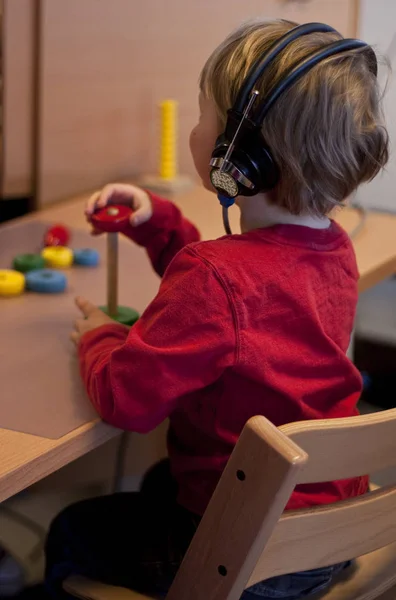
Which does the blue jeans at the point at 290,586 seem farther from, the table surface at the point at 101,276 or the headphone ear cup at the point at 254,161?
the headphone ear cup at the point at 254,161

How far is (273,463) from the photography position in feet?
2.13

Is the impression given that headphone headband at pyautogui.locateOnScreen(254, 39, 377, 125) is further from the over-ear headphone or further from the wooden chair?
the wooden chair

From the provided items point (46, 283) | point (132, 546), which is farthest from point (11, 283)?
point (132, 546)

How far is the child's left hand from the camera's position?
1016mm

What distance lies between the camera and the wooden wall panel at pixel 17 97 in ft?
4.83

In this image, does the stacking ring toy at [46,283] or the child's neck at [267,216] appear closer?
the child's neck at [267,216]

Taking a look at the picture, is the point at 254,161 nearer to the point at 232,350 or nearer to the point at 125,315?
the point at 232,350

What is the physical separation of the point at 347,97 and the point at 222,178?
0.14 meters

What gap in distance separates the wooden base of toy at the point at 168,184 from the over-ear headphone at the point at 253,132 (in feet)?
2.63

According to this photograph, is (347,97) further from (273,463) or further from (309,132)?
(273,463)

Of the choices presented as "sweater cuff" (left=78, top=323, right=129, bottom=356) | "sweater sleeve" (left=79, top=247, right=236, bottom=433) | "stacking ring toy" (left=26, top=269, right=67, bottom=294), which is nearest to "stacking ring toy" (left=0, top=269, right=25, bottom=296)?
"stacking ring toy" (left=26, top=269, right=67, bottom=294)

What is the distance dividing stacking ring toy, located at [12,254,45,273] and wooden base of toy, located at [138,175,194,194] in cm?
48

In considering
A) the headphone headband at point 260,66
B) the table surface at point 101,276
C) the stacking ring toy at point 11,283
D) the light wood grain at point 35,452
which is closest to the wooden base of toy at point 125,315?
the table surface at point 101,276

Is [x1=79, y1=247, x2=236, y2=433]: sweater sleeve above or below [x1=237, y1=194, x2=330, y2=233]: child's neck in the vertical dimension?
below
